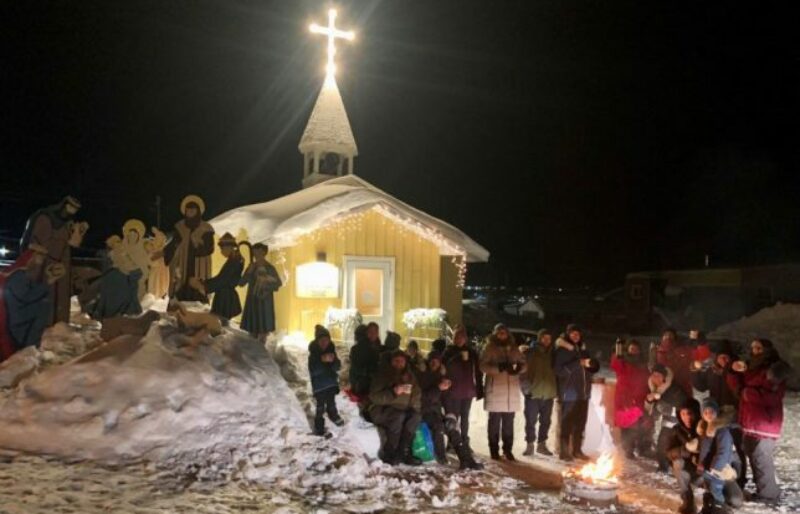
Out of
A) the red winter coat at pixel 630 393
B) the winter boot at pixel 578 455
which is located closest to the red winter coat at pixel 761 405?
the red winter coat at pixel 630 393

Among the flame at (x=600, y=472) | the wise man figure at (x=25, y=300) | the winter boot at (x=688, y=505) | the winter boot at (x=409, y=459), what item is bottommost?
the winter boot at (x=688, y=505)

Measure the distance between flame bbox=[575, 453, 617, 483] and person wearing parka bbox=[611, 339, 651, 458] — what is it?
2.27 metres

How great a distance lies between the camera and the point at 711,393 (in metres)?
9.37

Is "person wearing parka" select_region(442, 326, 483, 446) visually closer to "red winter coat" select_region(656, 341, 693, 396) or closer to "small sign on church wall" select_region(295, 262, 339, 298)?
"red winter coat" select_region(656, 341, 693, 396)

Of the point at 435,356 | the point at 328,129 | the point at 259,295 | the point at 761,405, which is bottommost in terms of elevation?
the point at 761,405

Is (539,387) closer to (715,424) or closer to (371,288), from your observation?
(715,424)

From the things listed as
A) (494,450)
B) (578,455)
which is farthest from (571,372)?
(494,450)

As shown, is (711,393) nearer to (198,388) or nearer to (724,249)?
(198,388)

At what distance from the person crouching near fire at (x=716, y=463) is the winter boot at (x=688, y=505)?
16 centimetres

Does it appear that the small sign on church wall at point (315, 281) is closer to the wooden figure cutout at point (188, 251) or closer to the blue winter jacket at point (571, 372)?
the wooden figure cutout at point (188, 251)

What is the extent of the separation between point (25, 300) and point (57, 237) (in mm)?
1013

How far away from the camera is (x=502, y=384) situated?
9.60m

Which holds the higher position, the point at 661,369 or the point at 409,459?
the point at 661,369

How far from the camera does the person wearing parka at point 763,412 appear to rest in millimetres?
8125
